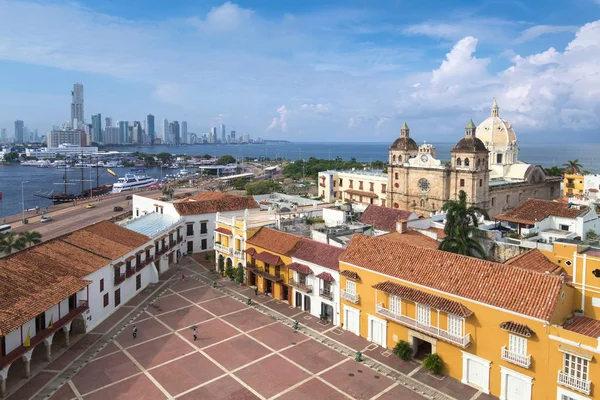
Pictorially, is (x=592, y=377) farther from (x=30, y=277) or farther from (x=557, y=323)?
(x=30, y=277)

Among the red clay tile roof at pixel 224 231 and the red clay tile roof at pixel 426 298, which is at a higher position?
the red clay tile roof at pixel 224 231

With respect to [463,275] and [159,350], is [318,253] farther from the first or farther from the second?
[159,350]

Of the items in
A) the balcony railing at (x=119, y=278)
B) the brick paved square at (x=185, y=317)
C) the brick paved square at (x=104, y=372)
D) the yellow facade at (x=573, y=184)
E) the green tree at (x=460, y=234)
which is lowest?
the brick paved square at (x=104, y=372)

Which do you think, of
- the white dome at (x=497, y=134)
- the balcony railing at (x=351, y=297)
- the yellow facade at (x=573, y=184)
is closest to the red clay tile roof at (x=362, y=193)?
the white dome at (x=497, y=134)

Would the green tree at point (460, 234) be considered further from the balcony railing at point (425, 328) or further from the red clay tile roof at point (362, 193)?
the red clay tile roof at point (362, 193)

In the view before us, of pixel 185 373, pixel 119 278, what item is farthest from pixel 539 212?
pixel 119 278

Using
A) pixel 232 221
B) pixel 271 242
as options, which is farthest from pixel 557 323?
pixel 232 221
